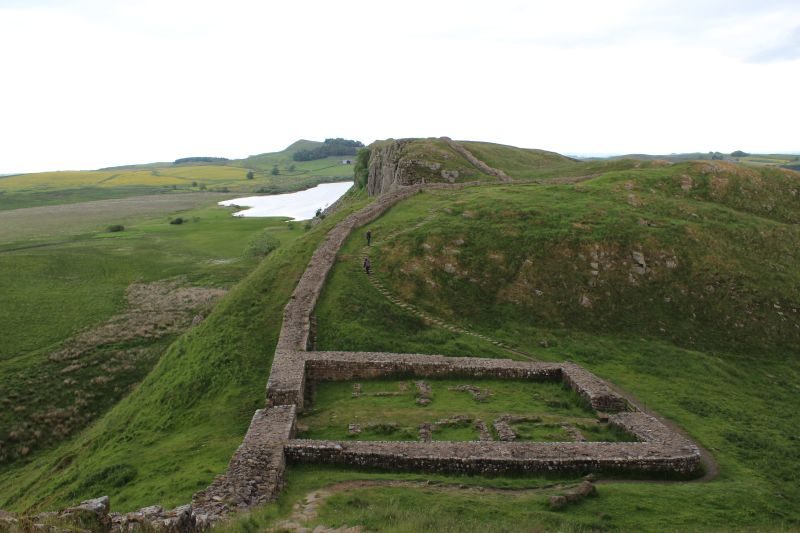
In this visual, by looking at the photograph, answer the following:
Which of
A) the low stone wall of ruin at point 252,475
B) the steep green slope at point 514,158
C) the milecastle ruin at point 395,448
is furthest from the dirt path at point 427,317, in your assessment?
the steep green slope at point 514,158

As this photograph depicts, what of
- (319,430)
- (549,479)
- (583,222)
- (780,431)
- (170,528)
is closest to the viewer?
(170,528)

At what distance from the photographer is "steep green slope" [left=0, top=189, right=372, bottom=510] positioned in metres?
18.8

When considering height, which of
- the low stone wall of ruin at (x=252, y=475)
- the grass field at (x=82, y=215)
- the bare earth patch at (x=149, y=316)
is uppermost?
the grass field at (x=82, y=215)

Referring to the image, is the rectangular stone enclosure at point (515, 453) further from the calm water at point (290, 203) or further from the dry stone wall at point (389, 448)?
the calm water at point (290, 203)

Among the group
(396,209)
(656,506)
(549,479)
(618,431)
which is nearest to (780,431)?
(618,431)

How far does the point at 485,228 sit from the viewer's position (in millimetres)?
41375

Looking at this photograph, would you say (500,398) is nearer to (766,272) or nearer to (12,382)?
(766,272)

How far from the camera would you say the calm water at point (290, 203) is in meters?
128

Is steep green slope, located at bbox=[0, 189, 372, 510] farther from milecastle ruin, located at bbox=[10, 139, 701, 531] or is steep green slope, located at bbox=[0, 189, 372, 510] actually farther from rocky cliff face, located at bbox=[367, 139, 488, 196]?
rocky cliff face, located at bbox=[367, 139, 488, 196]

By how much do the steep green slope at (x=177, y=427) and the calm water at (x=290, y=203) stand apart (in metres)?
88.3

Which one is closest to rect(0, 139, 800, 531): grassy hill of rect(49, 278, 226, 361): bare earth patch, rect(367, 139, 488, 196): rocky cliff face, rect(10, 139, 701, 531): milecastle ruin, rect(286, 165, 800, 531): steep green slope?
rect(286, 165, 800, 531): steep green slope

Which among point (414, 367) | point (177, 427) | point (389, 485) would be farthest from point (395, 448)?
point (177, 427)

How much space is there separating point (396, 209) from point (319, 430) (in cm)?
3228

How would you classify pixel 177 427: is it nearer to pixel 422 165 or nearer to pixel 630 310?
pixel 630 310
